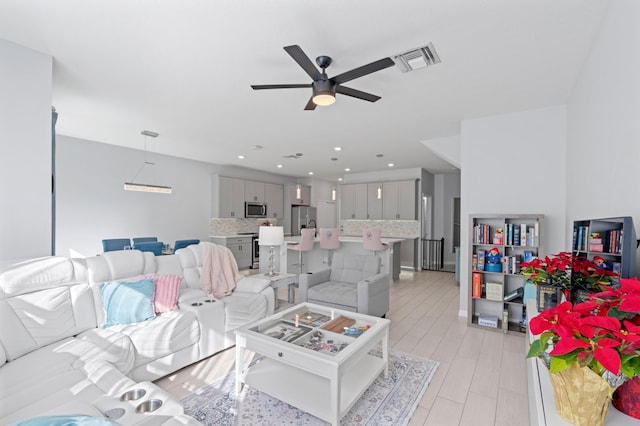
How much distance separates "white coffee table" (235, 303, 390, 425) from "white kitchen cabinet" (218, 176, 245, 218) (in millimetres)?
5594

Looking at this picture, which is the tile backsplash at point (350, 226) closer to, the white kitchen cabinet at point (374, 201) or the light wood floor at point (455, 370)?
the white kitchen cabinet at point (374, 201)

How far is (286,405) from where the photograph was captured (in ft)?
7.26

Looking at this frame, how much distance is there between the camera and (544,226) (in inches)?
144

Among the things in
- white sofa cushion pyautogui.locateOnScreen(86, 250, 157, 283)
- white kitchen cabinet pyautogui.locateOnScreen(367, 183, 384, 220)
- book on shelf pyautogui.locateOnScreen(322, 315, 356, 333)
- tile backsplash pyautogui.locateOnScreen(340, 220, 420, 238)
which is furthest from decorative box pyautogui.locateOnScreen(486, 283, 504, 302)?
white kitchen cabinet pyautogui.locateOnScreen(367, 183, 384, 220)

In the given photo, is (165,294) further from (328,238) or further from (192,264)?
(328,238)

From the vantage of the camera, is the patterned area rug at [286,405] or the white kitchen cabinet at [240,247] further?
the white kitchen cabinet at [240,247]

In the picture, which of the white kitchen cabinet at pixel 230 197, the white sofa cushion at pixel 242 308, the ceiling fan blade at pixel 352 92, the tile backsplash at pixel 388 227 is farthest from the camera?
A: the tile backsplash at pixel 388 227

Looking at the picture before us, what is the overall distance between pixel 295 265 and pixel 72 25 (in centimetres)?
511

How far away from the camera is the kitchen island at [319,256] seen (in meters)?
6.09

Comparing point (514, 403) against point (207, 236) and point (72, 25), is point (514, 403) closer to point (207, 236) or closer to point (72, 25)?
point (72, 25)

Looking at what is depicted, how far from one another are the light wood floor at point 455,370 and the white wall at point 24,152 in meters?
1.67

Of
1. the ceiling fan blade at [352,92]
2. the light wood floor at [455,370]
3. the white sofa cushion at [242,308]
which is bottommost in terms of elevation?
the light wood floor at [455,370]

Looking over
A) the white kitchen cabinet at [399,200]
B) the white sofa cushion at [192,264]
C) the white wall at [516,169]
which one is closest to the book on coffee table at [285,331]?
the white sofa cushion at [192,264]

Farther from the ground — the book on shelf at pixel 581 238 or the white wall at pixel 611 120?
the white wall at pixel 611 120
